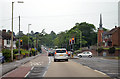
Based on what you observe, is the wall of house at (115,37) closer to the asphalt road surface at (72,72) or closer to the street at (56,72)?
the street at (56,72)

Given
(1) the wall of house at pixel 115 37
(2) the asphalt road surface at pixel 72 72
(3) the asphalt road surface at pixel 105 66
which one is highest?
(1) the wall of house at pixel 115 37

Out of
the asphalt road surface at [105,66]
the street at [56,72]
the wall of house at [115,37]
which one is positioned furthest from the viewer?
the wall of house at [115,37]

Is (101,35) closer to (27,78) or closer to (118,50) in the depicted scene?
(118,50)

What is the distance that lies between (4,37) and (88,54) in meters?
34.5

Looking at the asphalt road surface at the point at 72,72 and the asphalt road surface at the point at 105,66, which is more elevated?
the asphalt road surface at the point at 72,72

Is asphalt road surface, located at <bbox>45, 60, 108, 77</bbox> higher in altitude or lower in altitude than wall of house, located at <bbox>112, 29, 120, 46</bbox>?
lower

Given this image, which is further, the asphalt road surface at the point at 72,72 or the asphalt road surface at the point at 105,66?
the asphalt road surface at the point at 105,66

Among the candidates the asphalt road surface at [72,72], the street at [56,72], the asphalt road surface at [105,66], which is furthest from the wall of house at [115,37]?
the asphalt road surface at [72,72]

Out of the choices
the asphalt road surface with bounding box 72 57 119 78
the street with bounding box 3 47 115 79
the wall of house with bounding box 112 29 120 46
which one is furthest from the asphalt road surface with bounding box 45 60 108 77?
the wall of house with bounding box 112 29 120 46

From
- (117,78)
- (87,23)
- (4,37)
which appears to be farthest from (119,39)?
(117,78)

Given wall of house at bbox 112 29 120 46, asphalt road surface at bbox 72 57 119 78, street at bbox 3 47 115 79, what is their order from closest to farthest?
street at bbox 3 47 115 79, asphalt road surface at bbox 72 57 119 78, wall of house at bbox 112 29 120 46

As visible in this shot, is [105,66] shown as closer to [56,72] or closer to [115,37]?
[56,72]

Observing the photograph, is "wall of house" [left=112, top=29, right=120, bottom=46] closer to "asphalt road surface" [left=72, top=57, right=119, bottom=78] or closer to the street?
"asphalt road surface" [left=72, top=57, right=119, bottom=78]

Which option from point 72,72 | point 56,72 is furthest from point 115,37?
point 56,72
